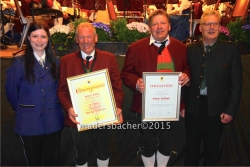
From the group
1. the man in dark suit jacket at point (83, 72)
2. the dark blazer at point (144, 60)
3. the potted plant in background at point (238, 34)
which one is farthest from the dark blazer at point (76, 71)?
the potted plant in background at point (238, 34)

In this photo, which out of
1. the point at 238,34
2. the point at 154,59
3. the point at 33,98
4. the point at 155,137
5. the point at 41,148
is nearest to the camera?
the point at 33,98

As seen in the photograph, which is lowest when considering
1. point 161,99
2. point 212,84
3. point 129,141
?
point 129,141

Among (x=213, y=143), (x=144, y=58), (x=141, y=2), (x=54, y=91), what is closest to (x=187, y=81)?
(x=144, y=58)

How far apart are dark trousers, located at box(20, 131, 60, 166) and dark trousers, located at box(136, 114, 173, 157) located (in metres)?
0.85

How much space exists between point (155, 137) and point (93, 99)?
0.76m

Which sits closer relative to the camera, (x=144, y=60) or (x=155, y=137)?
(x=144, y=60)

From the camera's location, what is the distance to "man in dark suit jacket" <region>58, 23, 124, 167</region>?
2.33 meters

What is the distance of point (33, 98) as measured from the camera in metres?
2.29

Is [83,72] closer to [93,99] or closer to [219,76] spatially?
[93,99]

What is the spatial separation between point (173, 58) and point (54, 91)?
3.69ft

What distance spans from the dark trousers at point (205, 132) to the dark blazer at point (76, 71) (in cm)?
75

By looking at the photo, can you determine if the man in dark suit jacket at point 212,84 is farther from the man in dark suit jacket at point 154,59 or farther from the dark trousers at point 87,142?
the dark trousers at point 87,142

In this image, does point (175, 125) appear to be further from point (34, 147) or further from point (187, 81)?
point (34, 147)

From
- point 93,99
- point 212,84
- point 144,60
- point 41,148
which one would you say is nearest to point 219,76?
point 212,84
